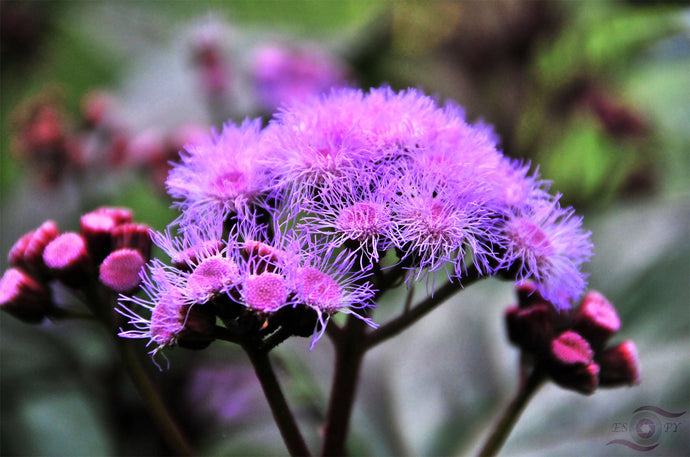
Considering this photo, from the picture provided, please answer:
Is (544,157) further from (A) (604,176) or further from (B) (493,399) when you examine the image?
(B) (493,399)

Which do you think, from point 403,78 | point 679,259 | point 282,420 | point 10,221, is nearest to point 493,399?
point 679,259

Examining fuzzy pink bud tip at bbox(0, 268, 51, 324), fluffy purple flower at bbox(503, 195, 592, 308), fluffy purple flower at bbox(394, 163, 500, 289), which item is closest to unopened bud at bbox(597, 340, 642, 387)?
fluffy purple flower at bbox(503, 195, 592, 308)

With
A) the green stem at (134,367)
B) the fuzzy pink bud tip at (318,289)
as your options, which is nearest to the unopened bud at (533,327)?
the fuzzy pink bud tip at (318,289)

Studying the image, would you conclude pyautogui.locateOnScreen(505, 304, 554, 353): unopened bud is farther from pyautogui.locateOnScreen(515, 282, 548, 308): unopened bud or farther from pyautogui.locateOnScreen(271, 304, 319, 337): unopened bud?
pyautogui.locateOnScreen(271, 304, 319, 337): unopened bud

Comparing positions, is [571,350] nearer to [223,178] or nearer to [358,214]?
[358,214]

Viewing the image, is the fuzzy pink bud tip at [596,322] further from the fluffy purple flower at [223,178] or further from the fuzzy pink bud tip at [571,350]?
the fluffy purple flower at [223,178]

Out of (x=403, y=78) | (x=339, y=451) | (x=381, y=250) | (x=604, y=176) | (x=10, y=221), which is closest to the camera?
(x=381, y=250)

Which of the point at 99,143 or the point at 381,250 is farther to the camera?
the point at 99,143
